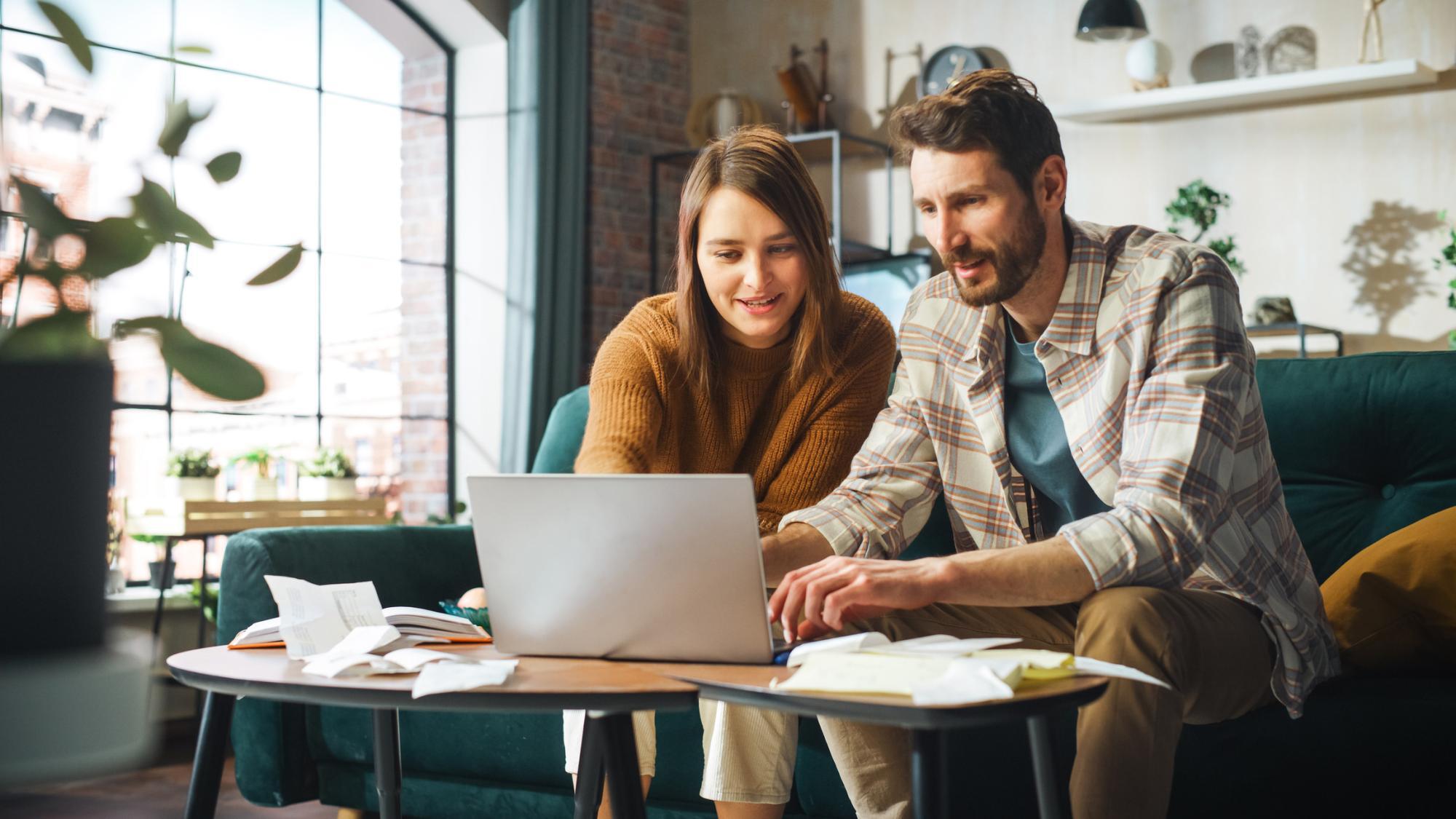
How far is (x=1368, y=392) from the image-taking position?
211 centimetres

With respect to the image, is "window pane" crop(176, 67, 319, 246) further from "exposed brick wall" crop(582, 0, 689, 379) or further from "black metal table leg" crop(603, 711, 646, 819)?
"black metal table leg" crop(603, 711, 646, 819)

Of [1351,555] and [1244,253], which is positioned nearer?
[1351,555]

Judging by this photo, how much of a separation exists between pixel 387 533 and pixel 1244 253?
336cm

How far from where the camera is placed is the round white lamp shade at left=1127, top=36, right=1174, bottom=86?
4.75 m

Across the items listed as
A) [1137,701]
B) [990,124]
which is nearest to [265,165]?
[990,124]

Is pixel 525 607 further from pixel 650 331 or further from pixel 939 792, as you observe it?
pixel 650 331

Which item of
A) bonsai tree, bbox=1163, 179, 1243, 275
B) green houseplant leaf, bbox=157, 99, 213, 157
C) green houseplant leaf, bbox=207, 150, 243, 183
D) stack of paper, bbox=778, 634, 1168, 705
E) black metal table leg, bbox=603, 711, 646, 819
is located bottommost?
black metal table leg, bbox=603, 711, 646, 819

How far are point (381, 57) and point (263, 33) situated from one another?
554 millimetres

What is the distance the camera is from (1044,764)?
45.3 inches

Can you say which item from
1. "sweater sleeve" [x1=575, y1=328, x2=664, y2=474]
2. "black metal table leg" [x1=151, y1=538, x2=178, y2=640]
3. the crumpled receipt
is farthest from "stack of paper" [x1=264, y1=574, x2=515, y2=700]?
"black metal table leg" [x1=151, y1=538, x2=178, y2=640]

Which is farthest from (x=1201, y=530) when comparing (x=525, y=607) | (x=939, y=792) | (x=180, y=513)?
(x=180, y=513)

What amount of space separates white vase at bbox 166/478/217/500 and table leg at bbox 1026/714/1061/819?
325 cm

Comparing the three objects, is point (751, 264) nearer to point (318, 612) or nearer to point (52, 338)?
point (318, 612)

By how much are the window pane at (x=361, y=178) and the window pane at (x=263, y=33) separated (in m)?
0.16
